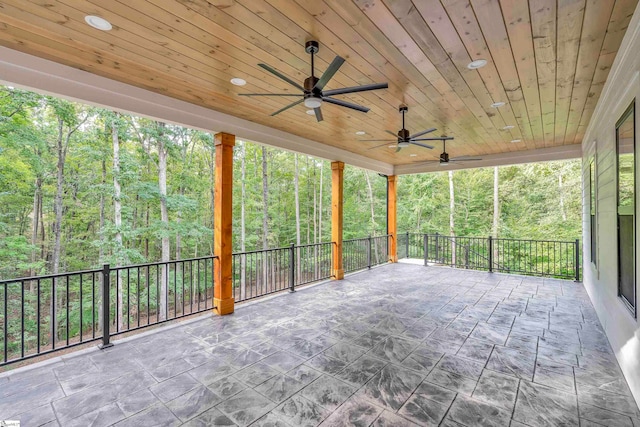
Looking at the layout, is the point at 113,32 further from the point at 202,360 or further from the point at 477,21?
the point at 202,360

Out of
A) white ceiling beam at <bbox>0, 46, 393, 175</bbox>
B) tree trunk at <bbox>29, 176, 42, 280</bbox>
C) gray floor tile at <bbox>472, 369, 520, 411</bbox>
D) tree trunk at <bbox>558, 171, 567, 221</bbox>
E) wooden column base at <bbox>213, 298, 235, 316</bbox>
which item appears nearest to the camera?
gray floor tile at <bbox>472, 369, 520, 411</bbox>

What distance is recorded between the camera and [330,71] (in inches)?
86.1

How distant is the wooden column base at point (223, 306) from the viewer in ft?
13.9

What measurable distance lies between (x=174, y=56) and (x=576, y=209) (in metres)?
13.6

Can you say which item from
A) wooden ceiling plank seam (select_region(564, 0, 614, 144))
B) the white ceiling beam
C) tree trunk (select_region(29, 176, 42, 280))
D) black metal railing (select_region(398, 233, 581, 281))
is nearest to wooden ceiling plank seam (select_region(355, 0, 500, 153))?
wooden ceiling plank seam (select_region(564, 0, 614, 144))

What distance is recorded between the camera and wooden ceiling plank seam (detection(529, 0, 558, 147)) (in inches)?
78.2

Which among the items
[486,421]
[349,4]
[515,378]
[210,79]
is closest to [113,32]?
[210,79]

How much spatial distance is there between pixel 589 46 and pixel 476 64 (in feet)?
2.85

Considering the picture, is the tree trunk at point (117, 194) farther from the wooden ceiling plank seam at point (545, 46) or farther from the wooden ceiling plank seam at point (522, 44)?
the wooden ceiling plank seam at point (545, 46)

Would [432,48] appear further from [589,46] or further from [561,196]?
[561,196]

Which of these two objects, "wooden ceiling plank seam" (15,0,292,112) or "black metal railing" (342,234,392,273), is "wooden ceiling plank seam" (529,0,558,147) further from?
"black metal railing" (342,234,392,273)

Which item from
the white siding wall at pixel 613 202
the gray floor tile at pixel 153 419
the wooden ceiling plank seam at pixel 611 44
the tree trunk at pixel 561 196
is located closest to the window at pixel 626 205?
the white siding wall at pixel 613 202

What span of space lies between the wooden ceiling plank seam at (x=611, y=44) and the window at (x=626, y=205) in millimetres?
557

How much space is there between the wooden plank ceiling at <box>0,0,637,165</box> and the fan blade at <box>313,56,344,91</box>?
1.08ft
